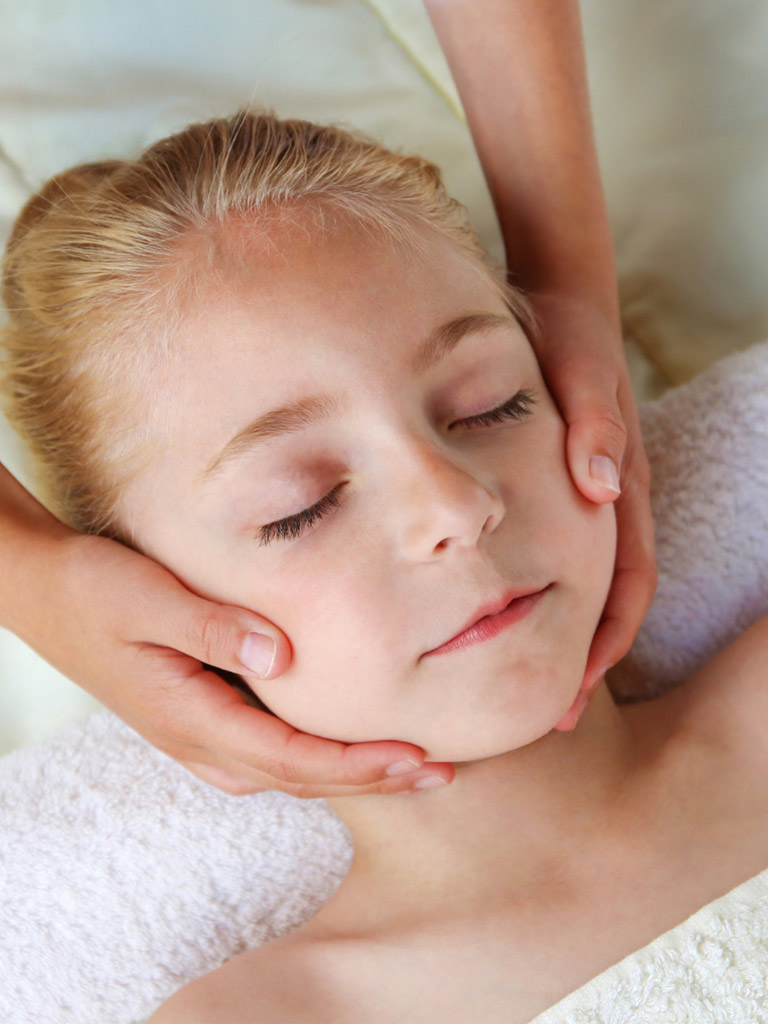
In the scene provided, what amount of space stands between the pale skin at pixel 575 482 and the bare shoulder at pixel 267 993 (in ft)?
0.60

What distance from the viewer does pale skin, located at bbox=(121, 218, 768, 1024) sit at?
91cm

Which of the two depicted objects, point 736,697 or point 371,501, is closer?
point 371,501

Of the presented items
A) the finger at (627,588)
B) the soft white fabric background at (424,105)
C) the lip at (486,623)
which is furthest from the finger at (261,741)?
the soft white fabric background at (424,105)

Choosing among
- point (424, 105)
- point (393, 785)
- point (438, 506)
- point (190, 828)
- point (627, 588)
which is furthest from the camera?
point (424, 105)

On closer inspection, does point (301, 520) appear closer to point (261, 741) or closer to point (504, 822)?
point (261, 741)

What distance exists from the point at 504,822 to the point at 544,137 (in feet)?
2.89

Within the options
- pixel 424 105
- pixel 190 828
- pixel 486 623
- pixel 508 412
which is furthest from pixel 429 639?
pixel 424 105

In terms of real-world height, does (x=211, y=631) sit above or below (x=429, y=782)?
above

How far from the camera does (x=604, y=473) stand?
1003mm

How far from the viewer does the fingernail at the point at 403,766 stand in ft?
3.14

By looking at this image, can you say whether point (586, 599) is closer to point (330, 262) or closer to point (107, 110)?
point (330, 262)

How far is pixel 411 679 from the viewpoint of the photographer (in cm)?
91

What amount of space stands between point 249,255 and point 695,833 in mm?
747

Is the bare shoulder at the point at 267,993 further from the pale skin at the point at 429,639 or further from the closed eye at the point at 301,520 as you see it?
the closed eye at the point at 301,520
